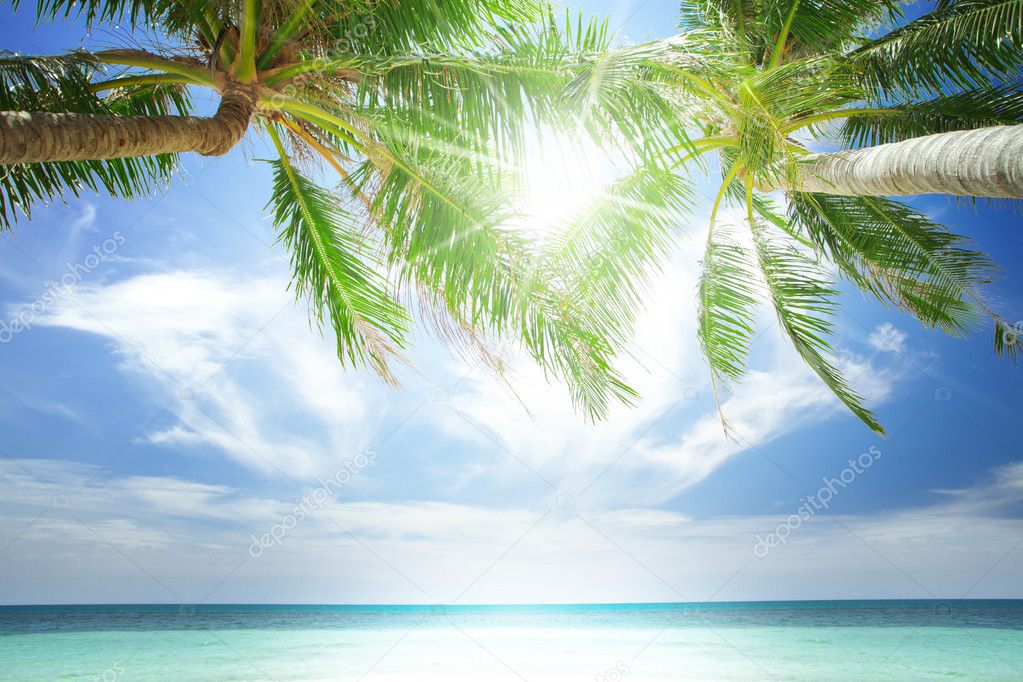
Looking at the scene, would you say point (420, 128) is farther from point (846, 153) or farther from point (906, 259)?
point (906, 259)

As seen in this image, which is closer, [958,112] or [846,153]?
[846,153]

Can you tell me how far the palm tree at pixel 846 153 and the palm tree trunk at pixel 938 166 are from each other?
20mm

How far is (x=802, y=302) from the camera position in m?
6.59

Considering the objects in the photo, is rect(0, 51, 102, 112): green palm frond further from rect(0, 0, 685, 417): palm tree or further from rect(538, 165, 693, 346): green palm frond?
rect(538, 165, 693, 346): green palm frond

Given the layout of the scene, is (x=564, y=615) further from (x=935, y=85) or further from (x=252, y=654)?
(x=935, y=85)

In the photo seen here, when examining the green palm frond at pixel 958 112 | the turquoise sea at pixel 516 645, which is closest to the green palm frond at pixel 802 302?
the green palm frond at pixel 958 112

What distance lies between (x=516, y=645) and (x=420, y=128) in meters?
21.6

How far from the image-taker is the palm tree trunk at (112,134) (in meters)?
3.46

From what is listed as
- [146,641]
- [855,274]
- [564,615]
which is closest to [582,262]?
[855,274]

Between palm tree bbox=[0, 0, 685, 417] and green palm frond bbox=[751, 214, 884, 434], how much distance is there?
271cm

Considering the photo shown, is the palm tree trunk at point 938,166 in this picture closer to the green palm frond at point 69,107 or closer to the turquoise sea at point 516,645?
the green palm frond at point 69,107

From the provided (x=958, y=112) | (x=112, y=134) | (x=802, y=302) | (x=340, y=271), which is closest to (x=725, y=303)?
(x=802, y=302)

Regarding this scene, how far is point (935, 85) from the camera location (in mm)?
5789

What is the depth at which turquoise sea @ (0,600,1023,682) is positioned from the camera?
55.5ft
